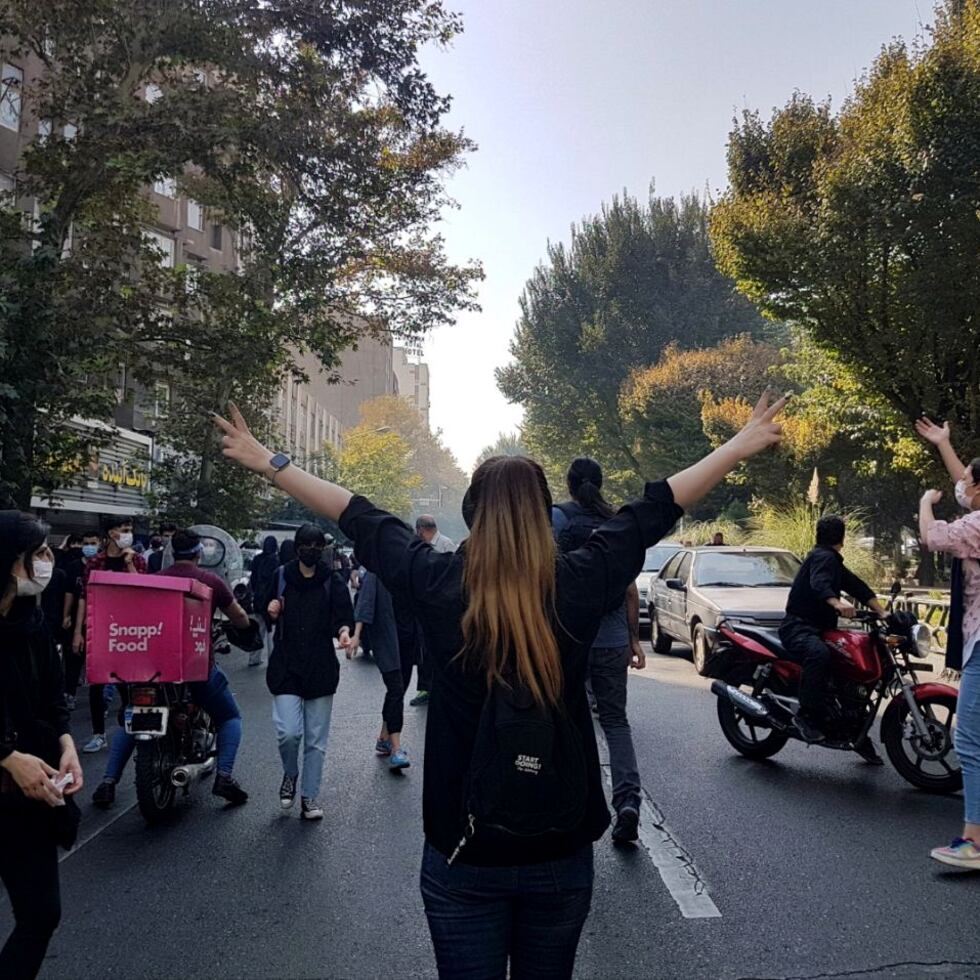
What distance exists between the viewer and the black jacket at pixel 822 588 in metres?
6.60

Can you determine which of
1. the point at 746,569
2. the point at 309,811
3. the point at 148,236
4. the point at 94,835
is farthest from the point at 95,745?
the point at 148,236

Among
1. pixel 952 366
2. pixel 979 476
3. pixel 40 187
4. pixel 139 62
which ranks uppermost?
pixel 139 62

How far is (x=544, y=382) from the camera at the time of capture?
51094mm

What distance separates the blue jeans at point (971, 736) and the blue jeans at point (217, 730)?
413 centimetres

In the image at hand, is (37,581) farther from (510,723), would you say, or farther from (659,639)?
(659,639)

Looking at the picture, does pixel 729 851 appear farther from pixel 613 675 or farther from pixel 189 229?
pixel 189 229

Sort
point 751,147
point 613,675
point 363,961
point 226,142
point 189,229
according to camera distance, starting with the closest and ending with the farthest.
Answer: point 363,961 < point 613,675 < point 226,142 < point 751,147 < point 189,229

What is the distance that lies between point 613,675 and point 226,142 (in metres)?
10.3

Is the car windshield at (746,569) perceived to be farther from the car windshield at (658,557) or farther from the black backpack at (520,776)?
the black backpack at (520,776)

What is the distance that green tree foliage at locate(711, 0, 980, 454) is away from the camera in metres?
16.4

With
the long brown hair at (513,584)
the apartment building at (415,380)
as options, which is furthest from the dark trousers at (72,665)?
the apartment building at (415,380)

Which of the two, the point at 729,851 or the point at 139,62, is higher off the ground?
the point at 139,62

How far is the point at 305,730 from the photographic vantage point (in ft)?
19.4

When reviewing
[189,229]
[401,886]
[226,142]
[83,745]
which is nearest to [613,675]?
[401,886]
